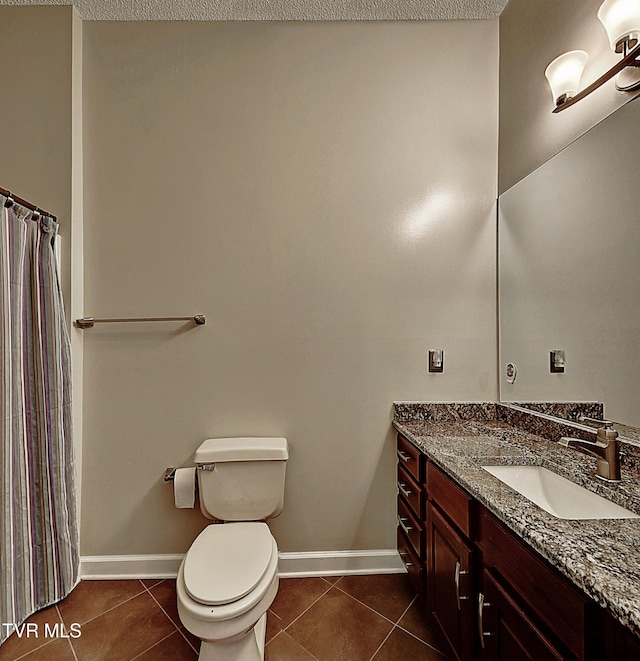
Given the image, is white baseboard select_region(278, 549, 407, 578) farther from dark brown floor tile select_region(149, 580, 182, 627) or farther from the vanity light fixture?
the vanity light fixture

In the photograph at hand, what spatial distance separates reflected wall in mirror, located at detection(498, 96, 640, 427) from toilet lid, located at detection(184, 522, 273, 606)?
131cm

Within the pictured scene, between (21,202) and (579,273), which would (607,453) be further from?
(21,202)

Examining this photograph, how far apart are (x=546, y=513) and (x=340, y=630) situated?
1.16 meters

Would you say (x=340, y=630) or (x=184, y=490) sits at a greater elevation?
(x=184, y=490)

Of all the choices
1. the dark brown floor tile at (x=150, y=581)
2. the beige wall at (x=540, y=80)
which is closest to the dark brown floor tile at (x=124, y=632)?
the dark brown floor tile at (x=150, y=581)

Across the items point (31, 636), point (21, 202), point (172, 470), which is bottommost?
point (31, 636)

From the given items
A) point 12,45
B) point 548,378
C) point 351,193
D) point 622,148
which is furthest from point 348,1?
point 548,378

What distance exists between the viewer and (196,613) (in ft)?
4.62

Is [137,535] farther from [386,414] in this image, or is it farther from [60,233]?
[60,233]

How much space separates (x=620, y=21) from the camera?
140 centimetres

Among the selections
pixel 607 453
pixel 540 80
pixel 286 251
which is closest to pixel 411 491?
pixel 607 453

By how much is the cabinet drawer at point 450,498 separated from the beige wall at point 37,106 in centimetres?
199

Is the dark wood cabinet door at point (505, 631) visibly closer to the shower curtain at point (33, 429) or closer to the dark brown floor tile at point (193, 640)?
the dark brown floor tile at point (193, 640)

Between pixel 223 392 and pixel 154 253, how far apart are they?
769mm
